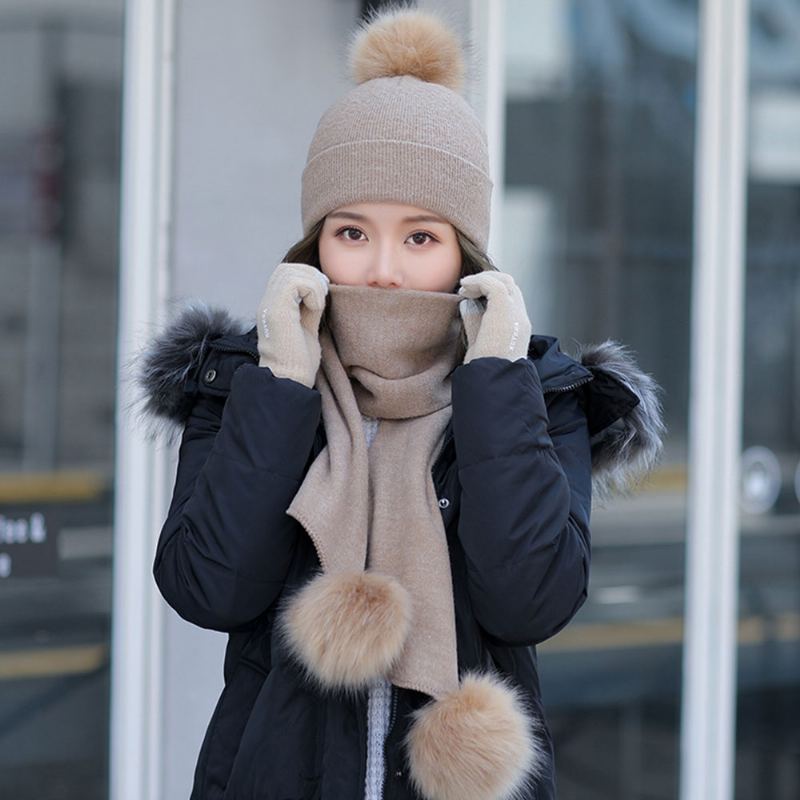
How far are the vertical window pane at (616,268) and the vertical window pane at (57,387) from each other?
3.89 ft

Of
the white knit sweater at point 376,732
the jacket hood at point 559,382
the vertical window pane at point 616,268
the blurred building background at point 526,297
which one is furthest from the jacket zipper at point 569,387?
the vertical window pane at point 616,268

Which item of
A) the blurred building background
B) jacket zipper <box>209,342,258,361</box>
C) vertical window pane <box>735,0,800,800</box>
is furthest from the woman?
vertical window pane <box>735,0,800,800</box>

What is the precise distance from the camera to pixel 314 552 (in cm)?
189

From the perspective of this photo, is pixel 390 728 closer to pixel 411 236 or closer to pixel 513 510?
pixel 513 510

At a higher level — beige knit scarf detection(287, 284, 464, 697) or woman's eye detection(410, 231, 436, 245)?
woman's eye detection(410, 231, 436, 245)

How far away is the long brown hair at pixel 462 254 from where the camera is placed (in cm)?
197

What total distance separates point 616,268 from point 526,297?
31cm

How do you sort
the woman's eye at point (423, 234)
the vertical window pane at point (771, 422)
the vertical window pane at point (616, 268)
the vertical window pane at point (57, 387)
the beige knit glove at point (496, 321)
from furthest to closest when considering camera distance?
the vertical window pane at point (771, 422) < the vertical window pane at point (616, 268) < the vertical window pane at point (57, 387) < the woman's eye at point (423, 234) < the beige knit glove at point (496, 321)

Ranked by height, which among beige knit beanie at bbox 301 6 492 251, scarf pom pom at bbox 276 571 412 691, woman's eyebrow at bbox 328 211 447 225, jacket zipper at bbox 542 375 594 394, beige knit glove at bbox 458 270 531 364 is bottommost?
scarf pom pom at bbox 276 571 412 691

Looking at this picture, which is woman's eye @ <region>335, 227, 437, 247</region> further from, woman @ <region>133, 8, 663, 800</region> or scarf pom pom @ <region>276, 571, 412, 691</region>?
scarf pom pom @ <region>276, 571, 412, 691</region>

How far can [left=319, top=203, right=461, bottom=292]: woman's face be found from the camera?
1903 millimetres

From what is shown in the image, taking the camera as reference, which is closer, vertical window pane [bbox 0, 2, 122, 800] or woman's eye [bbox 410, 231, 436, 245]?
woman's eye [bbox 410, 231, 436, 245]

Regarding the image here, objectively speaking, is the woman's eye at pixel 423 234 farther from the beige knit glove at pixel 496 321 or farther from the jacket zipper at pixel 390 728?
the jacket zipper at pixel 390 728

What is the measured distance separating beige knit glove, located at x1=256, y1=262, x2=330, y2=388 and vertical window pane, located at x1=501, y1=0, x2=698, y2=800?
1951 mm
